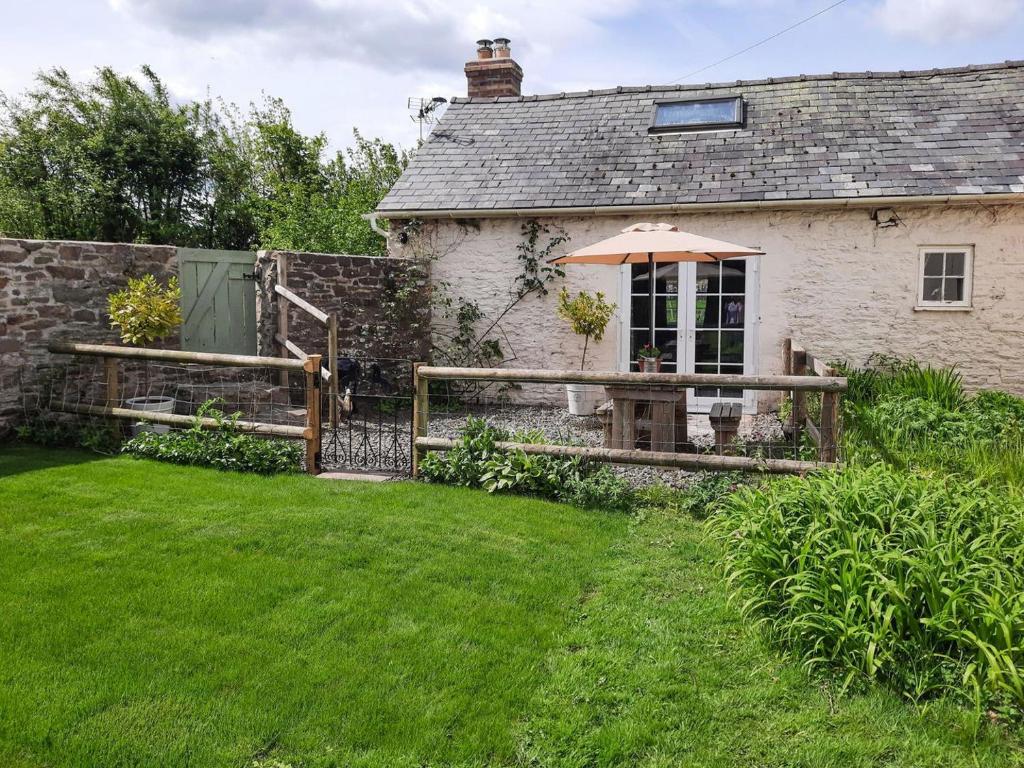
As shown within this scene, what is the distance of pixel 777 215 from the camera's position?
9.98 metres

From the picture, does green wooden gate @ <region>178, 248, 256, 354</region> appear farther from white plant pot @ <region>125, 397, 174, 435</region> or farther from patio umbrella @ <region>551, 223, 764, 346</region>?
patio umbrella @ <region>551, 223, 764, 346</region>

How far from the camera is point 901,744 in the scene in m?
2.85

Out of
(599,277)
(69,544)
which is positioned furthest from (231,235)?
(69,544)

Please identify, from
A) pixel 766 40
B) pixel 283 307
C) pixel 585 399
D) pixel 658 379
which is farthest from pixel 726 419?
pixel 766 40

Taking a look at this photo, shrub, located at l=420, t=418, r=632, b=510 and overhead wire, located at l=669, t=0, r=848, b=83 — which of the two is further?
overhead wire, located at l=669, t=0, r=848, b=83

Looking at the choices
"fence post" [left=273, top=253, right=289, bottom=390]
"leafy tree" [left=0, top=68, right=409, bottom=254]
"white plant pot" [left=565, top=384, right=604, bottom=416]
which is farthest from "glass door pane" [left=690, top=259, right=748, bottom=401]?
"leafy tree" [left=0, top=68, right=409, bottom=254]

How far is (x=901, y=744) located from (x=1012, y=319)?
8494 millimetres

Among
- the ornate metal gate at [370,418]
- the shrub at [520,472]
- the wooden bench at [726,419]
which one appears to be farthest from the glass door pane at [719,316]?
the shrub at [520,472]

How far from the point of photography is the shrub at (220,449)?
662cm

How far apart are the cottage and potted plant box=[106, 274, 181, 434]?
3.79m

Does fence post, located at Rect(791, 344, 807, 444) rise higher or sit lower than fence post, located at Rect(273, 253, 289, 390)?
lower

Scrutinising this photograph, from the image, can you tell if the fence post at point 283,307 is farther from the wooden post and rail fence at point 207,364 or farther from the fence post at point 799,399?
the fence post at point 799,399

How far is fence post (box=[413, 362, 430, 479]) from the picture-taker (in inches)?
252

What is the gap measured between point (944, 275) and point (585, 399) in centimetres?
476
